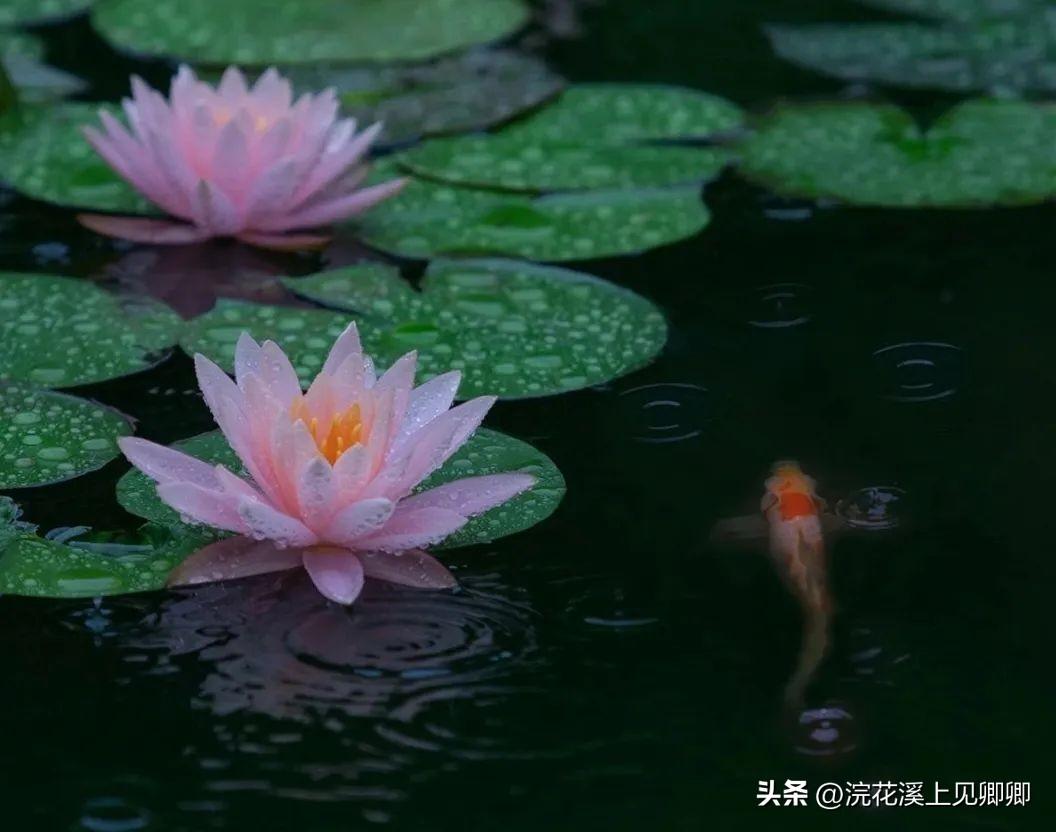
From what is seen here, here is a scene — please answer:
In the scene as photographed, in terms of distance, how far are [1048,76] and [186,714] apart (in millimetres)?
2521

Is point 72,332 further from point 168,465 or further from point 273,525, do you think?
point 273,525

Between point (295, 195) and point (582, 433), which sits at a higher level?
A: point (295, 195)

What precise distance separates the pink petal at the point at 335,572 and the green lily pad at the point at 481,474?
0.44ft

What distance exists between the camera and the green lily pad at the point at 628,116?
308 centimetres

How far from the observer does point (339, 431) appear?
1796mm

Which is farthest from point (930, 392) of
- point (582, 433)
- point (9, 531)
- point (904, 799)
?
point (9, 531)

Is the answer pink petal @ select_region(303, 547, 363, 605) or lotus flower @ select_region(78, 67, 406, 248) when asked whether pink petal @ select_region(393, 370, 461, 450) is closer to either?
pink petal @ select_region(303, 547, 363, 605)

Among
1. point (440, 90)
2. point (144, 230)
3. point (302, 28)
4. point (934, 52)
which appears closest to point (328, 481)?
point (144, 230)

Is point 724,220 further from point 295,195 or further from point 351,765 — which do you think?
point 351,765

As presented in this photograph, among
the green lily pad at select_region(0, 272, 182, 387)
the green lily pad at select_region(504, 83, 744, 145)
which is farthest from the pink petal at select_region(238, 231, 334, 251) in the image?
the green lily pad at select_region(504, 83, 744, 145)

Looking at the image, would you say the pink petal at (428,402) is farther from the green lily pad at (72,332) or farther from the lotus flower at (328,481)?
the green lily pad at (72,332)

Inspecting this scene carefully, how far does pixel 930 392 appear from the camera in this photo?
7.29 ft

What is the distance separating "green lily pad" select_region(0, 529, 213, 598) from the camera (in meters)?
1.75

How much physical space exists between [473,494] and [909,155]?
1.46 m
